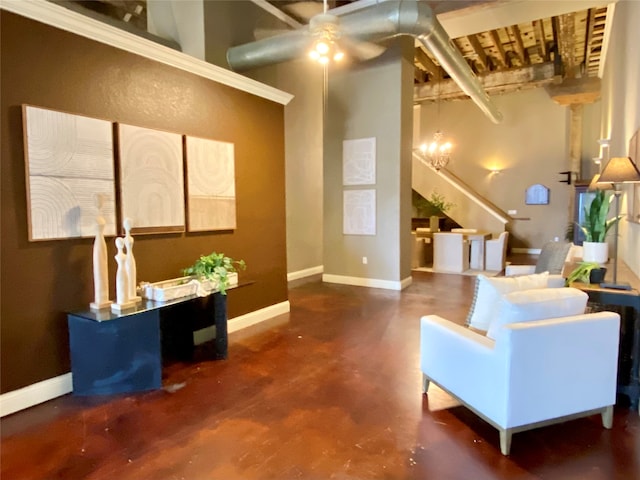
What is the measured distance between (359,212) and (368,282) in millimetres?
1181

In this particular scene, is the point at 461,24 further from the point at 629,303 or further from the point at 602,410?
the point at 602,410

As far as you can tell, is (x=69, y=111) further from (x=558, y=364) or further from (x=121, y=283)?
(x=558, y=364)

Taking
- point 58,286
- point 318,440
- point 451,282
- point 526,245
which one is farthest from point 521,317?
point 526,245

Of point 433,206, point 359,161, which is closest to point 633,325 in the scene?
point 359,161

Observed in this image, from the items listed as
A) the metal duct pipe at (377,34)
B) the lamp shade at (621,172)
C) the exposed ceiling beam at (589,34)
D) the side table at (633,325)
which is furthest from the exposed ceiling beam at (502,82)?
the side table at (633,325)

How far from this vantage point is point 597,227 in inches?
125

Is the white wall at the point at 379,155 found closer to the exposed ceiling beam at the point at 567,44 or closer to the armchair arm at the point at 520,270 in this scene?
the armchair arm at the point at 520,270

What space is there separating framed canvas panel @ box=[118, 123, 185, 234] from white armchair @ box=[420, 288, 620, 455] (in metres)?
2.70

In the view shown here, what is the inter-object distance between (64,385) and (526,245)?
1099cm

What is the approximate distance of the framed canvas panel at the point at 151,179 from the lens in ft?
10.8

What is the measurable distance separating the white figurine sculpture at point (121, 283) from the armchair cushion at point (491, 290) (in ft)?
8.39

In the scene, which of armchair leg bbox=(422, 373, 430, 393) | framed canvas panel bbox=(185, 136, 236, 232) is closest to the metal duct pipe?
framed canvas panel bbox=(185, 136, 236, 232)

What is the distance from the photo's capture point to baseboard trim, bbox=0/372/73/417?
2656 mm

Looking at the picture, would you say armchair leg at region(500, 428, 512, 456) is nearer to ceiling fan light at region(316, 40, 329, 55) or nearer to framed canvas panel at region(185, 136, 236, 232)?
framed canvas panel at region(185, 136, 236, 232)
